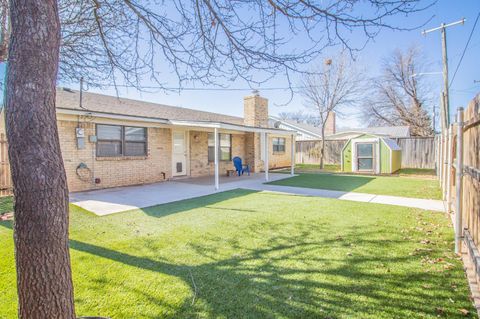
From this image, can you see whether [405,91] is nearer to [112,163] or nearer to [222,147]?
[222,147]

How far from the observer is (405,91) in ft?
99.7

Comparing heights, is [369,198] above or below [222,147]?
below

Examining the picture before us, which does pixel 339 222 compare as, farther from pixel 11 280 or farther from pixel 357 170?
pixel 357 170

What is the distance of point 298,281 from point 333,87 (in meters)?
17.9

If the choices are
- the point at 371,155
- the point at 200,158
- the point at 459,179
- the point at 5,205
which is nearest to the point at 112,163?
the point at 5,205

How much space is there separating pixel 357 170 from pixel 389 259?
12793 millimetres

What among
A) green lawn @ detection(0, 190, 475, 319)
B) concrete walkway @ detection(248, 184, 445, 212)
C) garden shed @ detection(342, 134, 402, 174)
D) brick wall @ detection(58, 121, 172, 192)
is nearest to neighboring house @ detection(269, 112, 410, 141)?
garden shed @ detection(342, 134, 402, 174)

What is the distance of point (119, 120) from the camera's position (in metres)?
10.1

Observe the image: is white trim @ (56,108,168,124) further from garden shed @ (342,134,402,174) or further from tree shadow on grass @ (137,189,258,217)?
garden shed @ (342,134,402,174)

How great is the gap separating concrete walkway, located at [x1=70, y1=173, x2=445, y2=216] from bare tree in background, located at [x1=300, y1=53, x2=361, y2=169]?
9916 millimetres

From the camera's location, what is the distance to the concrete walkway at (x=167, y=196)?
23.0 feet

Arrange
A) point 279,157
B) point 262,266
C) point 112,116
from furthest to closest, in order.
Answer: point 279,157, point 112,116, point 262,266

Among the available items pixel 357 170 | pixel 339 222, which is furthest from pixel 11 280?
pixel 357 170

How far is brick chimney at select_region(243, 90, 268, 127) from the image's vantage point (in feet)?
52.3
